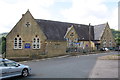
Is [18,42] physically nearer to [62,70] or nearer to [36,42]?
[36,42]

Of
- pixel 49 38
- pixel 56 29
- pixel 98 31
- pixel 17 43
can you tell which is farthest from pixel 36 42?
pixel 98 31

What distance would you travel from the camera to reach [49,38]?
3362 centimetres

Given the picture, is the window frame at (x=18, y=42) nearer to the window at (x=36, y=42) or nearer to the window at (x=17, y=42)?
the window at (x=17, y=42)

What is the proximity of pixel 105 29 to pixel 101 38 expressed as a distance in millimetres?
4764

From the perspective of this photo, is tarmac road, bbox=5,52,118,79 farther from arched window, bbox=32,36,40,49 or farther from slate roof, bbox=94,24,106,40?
slate roof, bbox=94,24,106,40

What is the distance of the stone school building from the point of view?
27.5 m

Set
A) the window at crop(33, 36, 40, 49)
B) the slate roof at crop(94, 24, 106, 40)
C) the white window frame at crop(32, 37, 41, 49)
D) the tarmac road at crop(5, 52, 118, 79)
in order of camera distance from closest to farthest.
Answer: the tarmac road at crop(5, 52, 118, 79), the white window frame at crop(32, 37, 41, 49), the window at crop(33, 36, 40, 49), the slate roof at crop(94, 24, 106, 40)

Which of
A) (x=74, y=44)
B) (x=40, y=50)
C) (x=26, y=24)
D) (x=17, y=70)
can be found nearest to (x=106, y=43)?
(x=74, y=44)

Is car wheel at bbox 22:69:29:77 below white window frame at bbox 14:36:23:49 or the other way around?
below

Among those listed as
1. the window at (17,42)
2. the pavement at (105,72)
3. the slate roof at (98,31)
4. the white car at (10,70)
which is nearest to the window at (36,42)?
the window at (17,42)

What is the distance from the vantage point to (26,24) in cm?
2877

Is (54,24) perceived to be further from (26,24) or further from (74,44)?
(26,24)

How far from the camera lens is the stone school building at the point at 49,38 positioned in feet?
90.2

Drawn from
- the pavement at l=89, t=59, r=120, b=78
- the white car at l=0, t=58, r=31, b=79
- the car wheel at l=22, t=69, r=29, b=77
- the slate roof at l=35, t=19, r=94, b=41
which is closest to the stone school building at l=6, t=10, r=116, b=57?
the slate roof at l=35, t=19, r=94, b=41
